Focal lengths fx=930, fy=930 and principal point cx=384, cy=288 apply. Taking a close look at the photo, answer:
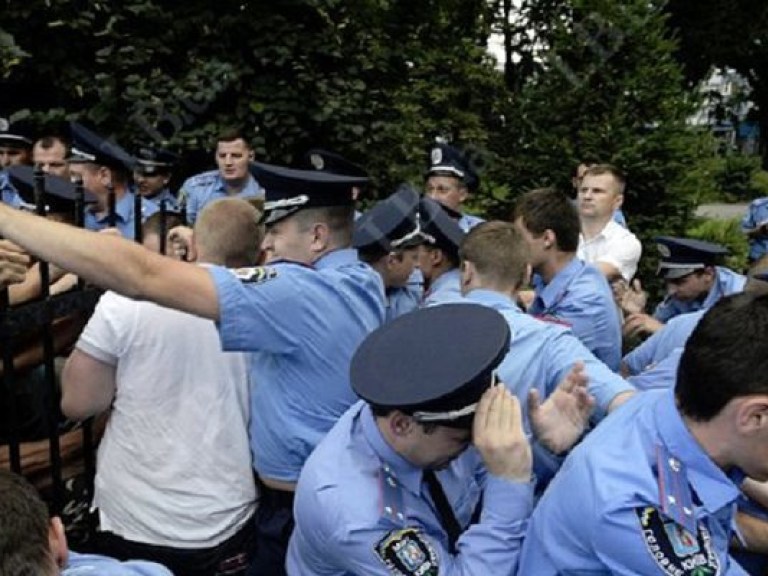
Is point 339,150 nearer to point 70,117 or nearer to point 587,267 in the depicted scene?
point 70,117

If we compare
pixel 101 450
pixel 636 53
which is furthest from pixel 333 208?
pixel 636 53

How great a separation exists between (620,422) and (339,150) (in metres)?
5.13

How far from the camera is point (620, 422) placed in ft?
6.35

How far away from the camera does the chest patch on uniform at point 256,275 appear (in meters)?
2.54

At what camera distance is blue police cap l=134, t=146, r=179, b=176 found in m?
5.94

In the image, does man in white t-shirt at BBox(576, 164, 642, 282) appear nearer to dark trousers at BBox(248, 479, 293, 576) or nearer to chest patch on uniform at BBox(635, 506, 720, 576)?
dark trousers at BBox(248, 479, 293, 576)

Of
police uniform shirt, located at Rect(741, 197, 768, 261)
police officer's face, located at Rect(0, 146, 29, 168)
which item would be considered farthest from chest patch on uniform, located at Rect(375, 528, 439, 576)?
police uniform shirt, located at Rect(741, 197, 768, 261)

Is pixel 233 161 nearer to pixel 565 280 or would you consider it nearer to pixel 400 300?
pixel 400 300

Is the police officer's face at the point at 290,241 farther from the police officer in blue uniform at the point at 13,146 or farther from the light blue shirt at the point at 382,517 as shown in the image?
the police officer in blue uniform at the point at 13,146

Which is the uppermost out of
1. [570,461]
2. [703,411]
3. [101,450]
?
[703,411]

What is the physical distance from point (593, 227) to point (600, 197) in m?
0.19

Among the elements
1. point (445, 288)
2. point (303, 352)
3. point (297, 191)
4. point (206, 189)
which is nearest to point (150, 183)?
point (206, 189)

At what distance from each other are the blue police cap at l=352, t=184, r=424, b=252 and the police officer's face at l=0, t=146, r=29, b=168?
8.91 feet

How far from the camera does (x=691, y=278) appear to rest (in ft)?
15.5
